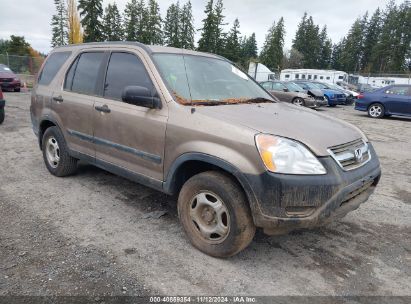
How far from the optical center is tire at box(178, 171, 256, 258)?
2.88 m

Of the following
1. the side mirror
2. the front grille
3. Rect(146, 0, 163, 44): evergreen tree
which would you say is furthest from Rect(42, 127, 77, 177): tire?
Rect(146, 0, 163, 44): evergreen tree

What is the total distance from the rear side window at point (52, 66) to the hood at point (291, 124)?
9.03 feet

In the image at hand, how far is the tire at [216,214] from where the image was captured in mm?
2877

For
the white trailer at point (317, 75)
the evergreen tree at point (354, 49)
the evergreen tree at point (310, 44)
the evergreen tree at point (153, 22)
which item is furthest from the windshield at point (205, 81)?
the evergreen tree at point (310, 44)

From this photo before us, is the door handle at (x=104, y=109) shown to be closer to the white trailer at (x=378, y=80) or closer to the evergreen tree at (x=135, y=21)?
the white trailer at (x=378, y=80)

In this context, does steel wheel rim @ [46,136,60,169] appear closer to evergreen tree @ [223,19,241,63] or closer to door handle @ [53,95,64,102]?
door handle @ [53,95,64,102]

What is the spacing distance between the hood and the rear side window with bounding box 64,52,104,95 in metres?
1.74

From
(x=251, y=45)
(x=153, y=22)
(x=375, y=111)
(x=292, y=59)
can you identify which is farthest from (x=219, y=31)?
(x=251, y=45)

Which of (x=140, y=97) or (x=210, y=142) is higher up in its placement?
(x=140, y=97)

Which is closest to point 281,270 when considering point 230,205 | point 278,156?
point 230,205

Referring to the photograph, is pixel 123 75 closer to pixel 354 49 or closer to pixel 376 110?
pixel 376 110

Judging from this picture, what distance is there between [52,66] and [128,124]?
7.48 feet

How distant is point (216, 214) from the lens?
307cm

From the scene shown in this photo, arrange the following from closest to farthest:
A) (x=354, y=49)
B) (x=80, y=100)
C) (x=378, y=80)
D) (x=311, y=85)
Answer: (x=80, y=100) < (x=311, y=85) < (x=378, y=80) < (x=354, y=49)
